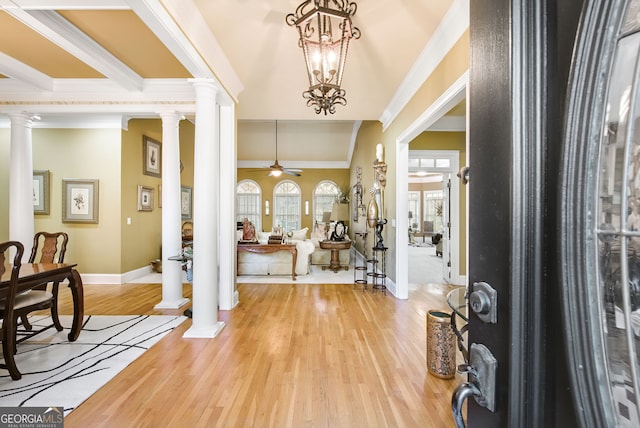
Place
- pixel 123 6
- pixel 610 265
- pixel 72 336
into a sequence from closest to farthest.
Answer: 1. pixel 610 265
2. pixel 123 6
3. pixel 72 336

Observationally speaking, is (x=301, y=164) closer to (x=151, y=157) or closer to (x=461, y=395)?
(x=151, y=157)

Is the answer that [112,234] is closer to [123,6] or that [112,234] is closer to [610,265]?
[123,6]

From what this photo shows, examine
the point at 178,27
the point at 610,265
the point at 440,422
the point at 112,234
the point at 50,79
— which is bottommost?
the point at 440,422

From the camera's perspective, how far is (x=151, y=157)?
18.7 ft

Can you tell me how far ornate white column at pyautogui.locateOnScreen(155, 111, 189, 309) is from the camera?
374 centimetres

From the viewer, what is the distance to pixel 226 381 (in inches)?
81.8

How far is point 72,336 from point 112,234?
2.73 metres

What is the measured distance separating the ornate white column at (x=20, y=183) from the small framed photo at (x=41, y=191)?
1479 mm

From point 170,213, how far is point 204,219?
1247 mm

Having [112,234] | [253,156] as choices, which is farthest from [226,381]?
[253,156]

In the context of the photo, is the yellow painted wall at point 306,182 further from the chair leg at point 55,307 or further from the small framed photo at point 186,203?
the chair leg at point 55,307

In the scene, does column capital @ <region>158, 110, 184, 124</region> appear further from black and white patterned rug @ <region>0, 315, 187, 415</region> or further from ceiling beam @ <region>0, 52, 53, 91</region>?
black and white patterned rug @ <region>0, 315, 187, 415</region>

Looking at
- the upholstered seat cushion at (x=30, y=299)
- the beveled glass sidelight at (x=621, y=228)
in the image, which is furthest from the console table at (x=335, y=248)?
the beveled glass sidelight at (x=621, y=228)

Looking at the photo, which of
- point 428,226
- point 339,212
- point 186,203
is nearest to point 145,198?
point 186,203
